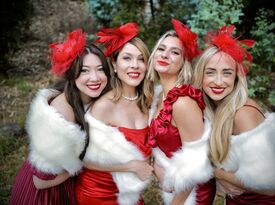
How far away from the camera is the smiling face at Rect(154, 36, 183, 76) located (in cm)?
246

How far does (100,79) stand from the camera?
2.58 m

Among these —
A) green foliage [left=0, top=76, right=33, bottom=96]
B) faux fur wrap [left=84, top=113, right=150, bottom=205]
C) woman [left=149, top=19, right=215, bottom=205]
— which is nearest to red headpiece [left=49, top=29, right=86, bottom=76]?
faux fur wrap [left=84, top=113, right=150, bottom=205]

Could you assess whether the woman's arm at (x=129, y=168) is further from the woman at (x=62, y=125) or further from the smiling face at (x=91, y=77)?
the smiling face at (x=91, y=77)

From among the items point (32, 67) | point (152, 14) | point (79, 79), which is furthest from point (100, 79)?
point (32, 67)

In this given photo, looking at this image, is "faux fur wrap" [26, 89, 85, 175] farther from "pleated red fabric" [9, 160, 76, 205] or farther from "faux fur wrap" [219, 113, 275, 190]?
"faux fur wrap" [219, 113, 275, 190]

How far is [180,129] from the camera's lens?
89.4 inches

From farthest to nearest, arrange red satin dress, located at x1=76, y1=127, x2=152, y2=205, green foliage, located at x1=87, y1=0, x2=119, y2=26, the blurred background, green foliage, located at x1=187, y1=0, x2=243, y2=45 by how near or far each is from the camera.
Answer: green foliage, located at x1=87, y1=0, x2=119, y2=26 < green foliage, located at x1=187, y1=0, x2=243, y2=45 < the blurred background < red satin dress, located at x1=76, y1=127, x2=152, y2=205

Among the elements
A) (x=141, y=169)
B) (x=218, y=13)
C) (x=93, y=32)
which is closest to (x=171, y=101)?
(x=141, y=169)

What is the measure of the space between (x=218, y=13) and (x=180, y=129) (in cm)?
374

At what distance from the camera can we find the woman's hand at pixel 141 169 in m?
2.53

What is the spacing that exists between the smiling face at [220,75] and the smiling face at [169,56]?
22 centimetres

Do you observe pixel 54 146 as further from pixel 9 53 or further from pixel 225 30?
pixel 9 53

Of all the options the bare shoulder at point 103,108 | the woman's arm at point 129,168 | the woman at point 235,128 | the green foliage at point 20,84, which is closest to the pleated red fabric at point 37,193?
the woman's arm at point 129,168

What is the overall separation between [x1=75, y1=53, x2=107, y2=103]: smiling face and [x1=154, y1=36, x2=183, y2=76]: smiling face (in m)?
0.43
